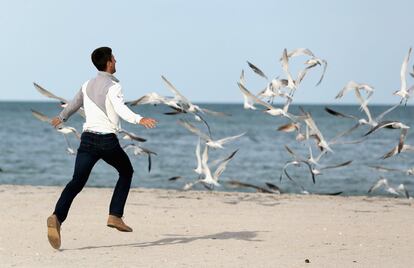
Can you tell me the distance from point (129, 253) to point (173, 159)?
27.7 metres

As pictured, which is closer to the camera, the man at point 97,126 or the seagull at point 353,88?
the man at point 97,126

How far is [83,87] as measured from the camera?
7.79 meters

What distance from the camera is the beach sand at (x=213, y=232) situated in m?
7.67

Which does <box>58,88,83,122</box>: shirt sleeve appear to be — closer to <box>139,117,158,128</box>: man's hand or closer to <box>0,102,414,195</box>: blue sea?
<box>139,117,158,128</box>: man's hand

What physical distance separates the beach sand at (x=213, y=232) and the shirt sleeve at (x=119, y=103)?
1166 mm

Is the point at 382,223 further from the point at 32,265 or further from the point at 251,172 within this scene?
the point at 251,172

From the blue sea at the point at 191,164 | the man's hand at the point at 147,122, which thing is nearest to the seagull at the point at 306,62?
the man's hand at the point at 147,122

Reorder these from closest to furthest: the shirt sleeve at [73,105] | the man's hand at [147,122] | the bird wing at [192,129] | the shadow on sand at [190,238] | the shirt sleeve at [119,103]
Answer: the man's hand at [147,122], the shirt sleeve at [119,103], the shirt sleeve at [73,105], the shadow on sand at [190,238], the bird wing at [192,129]

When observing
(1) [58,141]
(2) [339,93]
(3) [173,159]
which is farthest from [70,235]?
(1) [58,141]

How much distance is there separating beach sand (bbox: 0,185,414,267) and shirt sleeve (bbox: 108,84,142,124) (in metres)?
1.17

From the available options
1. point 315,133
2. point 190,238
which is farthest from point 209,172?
point 190,238

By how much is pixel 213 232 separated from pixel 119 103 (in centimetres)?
234

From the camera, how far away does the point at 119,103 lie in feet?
24.7

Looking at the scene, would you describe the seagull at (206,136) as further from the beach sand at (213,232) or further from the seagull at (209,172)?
the beach sand at (213,232)
